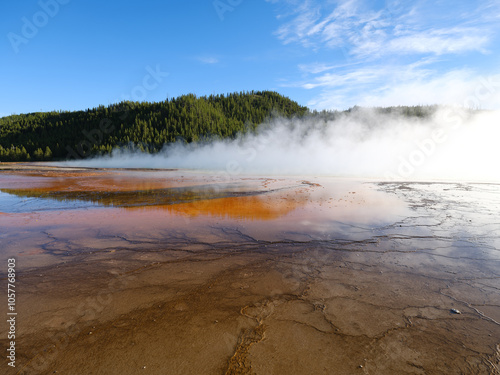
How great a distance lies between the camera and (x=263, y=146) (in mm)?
67188

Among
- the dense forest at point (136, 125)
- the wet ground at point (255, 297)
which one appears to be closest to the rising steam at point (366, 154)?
the dense forest at point (136, 125)

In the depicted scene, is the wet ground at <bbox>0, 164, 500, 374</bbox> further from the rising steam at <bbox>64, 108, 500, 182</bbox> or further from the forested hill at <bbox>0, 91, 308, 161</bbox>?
the forested hill at <bbox>0, 91, 308, 161</bbox>

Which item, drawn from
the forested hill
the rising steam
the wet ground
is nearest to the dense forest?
the forested hill

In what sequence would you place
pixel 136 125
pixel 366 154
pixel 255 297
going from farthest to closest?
pixel 136 125 → pixel 366 154 → pixel 255 297

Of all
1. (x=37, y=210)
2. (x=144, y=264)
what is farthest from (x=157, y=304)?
(x=37, y=210)

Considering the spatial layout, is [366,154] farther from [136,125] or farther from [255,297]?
[136,125]

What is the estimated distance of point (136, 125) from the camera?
85062 millimetres

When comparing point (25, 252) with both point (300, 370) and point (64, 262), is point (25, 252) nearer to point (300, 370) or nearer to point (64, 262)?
point (64, 262)

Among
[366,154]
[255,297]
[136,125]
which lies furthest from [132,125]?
[255,297]

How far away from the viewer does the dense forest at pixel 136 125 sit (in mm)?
75000

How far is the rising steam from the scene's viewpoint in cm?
3188

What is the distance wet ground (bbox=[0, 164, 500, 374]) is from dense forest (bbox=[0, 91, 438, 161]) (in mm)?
69088

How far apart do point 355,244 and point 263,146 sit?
62.3 meters

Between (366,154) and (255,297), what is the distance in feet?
138
